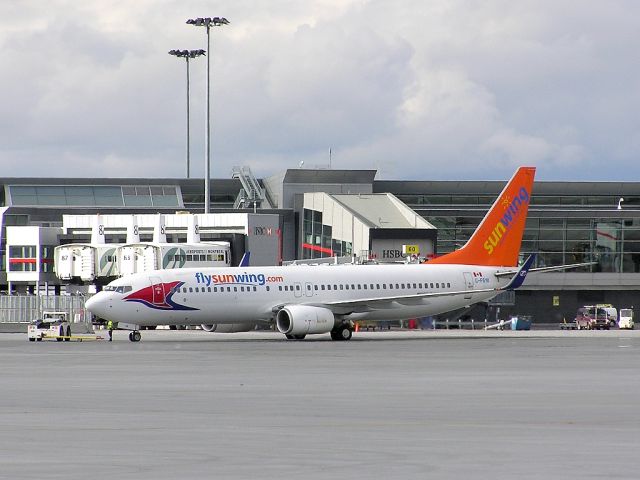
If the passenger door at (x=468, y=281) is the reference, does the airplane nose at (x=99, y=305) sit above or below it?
below

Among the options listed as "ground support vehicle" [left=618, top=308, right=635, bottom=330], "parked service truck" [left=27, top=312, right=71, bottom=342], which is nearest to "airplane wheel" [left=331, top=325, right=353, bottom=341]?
"parked service truck" [left=27, top=312, right=71, bottom=342]

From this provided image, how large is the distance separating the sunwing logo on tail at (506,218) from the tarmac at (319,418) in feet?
99.7

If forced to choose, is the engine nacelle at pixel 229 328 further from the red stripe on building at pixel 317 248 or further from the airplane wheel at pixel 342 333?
the red stripe on building at pixel 317 248

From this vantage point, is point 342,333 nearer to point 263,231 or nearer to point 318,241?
point 263,231

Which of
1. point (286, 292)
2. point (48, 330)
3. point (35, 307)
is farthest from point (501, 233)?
point (35, 307)

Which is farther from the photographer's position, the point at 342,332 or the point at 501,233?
the point at 501,233

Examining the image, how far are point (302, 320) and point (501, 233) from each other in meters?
15.5

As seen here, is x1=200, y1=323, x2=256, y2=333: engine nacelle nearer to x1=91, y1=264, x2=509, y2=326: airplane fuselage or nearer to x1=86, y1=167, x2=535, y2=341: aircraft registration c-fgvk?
x1=86, y1=167, x2=535, y2=341: aircraft registration c-fgvk

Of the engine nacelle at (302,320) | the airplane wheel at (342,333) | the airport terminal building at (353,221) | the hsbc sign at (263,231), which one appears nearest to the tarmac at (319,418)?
A: the engine nacelle at (302,320)

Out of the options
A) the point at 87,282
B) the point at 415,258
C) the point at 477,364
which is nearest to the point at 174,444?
the point at 477,364

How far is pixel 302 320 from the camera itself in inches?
2648

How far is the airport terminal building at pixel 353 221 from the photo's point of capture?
108250 mm

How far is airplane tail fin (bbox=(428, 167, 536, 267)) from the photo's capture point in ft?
248

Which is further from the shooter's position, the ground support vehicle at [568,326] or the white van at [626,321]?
the ground support vehicle at [568,326]
